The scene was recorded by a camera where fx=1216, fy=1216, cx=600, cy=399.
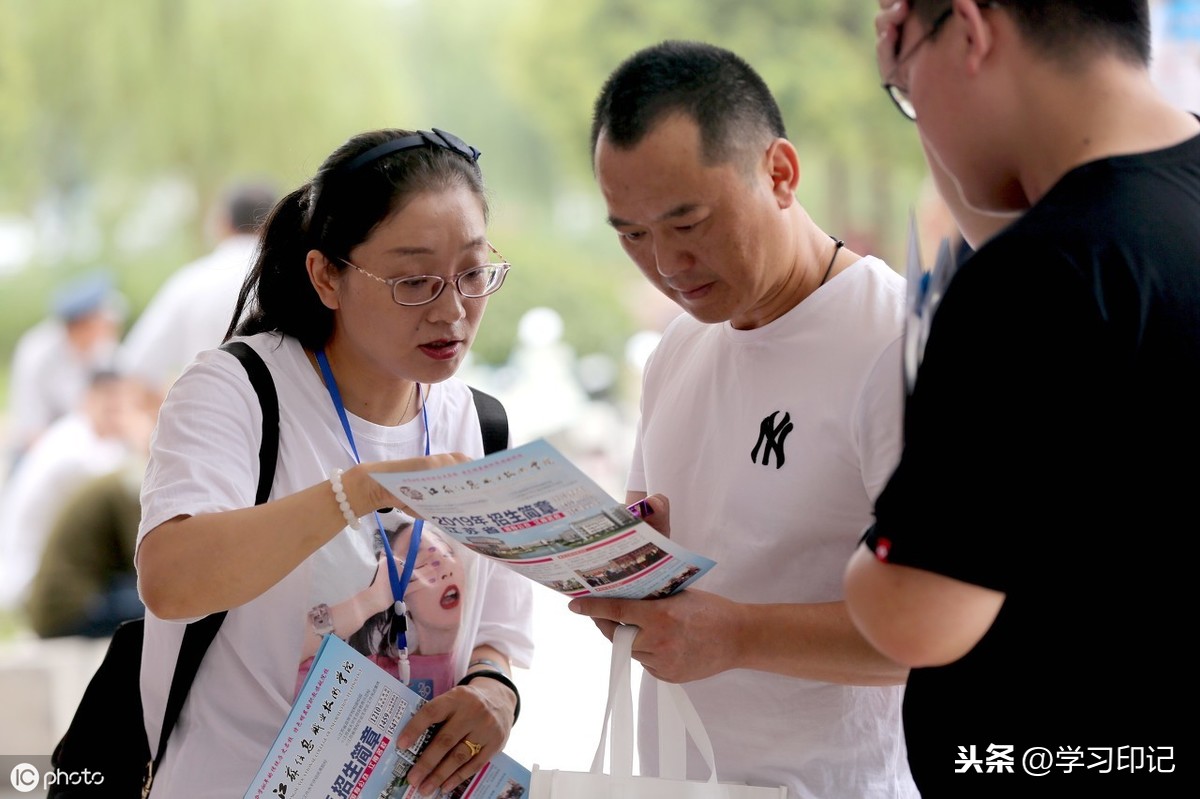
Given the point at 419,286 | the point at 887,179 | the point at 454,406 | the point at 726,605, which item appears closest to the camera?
the point at 726,605

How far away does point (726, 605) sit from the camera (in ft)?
4.59

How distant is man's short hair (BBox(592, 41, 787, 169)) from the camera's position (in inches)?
58.2

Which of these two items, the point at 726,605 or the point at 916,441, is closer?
the point at 916,441

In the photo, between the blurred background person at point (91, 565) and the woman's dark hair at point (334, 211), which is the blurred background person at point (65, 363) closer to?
the blurred background person at point (91, 565)

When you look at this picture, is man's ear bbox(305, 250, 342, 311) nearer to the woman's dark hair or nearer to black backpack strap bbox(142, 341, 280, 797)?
the woman's dark hair

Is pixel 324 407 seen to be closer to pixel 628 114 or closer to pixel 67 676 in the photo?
pixel 628 114

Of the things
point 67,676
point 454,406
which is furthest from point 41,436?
point 454,406

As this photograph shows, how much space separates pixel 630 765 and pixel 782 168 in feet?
2.47

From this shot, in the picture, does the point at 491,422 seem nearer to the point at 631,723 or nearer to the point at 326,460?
the point at 326,460

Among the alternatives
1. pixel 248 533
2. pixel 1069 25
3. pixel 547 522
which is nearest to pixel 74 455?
pixel 248 533

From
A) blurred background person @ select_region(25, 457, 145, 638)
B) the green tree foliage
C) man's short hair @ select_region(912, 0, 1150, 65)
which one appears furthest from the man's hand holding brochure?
the green tree foliage

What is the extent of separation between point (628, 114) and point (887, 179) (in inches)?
292

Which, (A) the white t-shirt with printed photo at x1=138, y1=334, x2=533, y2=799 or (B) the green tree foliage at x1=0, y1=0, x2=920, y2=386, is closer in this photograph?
(A) the white t-shirt with printed photo at x1=138, y1=334, x2=533, y2=799

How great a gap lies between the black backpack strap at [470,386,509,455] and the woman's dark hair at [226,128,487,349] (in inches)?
10.1
